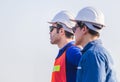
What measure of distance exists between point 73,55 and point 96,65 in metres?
1.84

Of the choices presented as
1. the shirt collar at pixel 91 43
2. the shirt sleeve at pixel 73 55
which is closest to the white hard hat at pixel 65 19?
the shirt sleeve at pixel 73 55

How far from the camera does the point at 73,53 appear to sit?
9070mm

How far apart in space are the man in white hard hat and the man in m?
1.00

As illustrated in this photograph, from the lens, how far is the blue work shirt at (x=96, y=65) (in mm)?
7219

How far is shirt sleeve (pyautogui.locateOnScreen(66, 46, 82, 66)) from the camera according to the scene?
8.91m

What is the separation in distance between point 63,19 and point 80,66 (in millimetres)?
2670

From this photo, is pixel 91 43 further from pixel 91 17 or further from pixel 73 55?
pixel 73 55

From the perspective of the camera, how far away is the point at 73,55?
903 centimetres

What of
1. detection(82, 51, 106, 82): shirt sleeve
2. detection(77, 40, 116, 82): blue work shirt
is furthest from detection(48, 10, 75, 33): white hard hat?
detection(82, 51, 106, 82): shirt sleeve

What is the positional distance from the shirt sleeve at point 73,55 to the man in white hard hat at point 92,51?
84 cm

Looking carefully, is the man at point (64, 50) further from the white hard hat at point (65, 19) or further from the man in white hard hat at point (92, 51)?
the man in white hard hat at point (92, 51)

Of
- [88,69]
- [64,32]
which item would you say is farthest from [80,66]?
[64,32]

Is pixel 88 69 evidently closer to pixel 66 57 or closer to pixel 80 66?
pixel 80 66

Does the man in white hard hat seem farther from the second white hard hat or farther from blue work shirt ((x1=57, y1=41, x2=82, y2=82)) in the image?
blue work shirt ((x1=57, y1=41, x2=82, y2=82))
